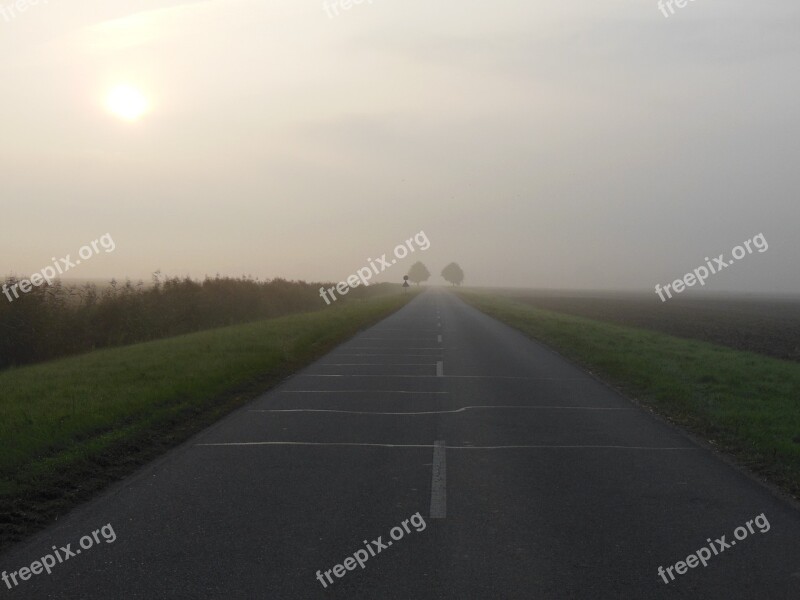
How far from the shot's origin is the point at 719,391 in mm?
13547

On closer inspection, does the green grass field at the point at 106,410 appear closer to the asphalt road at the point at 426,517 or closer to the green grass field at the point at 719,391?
the asphalt road at the point at 426,517

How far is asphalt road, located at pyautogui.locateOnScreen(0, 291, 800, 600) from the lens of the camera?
4668 mm

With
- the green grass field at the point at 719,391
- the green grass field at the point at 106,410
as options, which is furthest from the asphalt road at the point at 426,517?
the green grass field at the point at 719,391

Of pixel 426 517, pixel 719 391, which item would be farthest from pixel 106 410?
pixel 719 391

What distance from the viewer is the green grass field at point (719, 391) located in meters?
8.63

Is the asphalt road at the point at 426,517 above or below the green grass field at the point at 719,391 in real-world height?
above

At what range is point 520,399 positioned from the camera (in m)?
12.1

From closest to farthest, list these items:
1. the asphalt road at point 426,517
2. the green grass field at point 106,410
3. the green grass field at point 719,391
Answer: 1. the asphalt road at point 426,517
2. the green grass field at point 106,410
3. the green grass field at point 719,391

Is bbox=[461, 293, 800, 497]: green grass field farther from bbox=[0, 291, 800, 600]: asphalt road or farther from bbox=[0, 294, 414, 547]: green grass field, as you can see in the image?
bbox=[0, 294, 414, 547]: green grass field

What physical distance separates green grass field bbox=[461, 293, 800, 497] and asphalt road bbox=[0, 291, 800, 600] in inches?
28.2

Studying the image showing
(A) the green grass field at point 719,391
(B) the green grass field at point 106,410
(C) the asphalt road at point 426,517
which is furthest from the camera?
(A) the green grass field at point 719,391

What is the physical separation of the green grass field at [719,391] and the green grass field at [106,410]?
735 centimetres

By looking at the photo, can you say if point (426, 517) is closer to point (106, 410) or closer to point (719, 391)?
point (106, 410)

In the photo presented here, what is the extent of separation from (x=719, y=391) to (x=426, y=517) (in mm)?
9795
